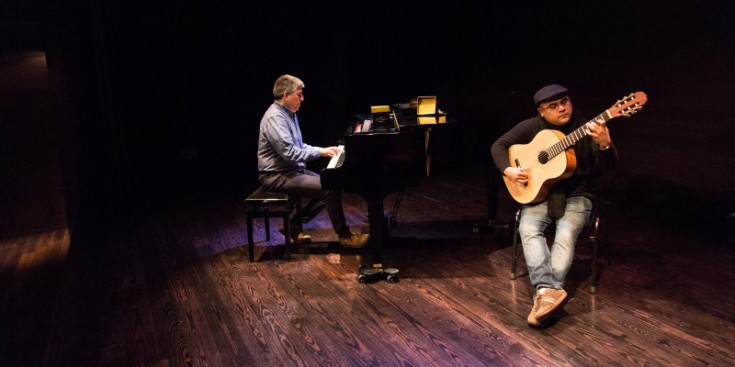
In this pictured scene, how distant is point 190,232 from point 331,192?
1.65 meters

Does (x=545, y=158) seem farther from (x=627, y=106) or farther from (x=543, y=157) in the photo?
(x=627, y=106)

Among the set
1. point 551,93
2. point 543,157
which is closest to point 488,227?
point 543,157

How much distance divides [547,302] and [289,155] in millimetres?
2012

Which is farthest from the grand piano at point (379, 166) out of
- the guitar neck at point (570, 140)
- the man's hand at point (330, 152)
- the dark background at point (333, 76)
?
the guitar neck at point (570, 140)

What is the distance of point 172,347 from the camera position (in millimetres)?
2732

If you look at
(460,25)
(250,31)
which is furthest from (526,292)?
(250,31)

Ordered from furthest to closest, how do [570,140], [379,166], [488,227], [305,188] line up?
[488,227]
[305,188]
[379,166]
[570,140]

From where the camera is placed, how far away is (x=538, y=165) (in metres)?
3.06

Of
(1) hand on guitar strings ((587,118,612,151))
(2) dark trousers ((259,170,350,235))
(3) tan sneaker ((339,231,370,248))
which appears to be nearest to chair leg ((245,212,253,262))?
(2) dark trousers ((259,170,350,235))

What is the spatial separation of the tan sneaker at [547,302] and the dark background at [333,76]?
3.91 feet

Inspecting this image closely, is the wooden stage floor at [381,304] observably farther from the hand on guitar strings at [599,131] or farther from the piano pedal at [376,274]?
the hand on guitar strings at [599,131]

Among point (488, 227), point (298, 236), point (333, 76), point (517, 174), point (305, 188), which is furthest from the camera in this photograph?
point (333, 76)

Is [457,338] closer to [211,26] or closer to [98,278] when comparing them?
[98,278]

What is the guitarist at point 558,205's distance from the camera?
9.47 ft
